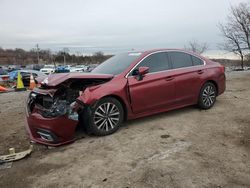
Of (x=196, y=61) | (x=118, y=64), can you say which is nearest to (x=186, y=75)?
(x=196, y=61)

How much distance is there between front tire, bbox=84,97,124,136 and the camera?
4.76m

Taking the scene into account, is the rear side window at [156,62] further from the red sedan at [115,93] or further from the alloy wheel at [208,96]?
the alloy wheel at [208,96]

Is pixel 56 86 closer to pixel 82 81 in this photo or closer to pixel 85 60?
pixel 82 81

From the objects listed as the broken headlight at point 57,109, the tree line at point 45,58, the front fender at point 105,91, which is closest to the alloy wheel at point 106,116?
the front fender at point 105,91

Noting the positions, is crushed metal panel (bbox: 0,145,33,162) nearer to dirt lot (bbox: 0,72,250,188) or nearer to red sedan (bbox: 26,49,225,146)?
dirt lot (bbox: 0,72,250,188)

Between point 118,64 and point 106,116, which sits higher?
point 118,64

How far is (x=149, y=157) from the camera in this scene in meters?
3.95

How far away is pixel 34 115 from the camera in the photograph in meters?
4.73

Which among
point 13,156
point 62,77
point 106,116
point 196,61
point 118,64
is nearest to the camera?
point 13,156

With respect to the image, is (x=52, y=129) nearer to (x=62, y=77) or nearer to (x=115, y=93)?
(x=62, y=77)

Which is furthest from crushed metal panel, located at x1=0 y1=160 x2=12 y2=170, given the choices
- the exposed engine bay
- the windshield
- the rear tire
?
the rear tire

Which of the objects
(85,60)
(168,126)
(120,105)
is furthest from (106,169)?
(85,60)

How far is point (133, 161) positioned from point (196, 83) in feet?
10.2

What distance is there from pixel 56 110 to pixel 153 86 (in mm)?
1980
